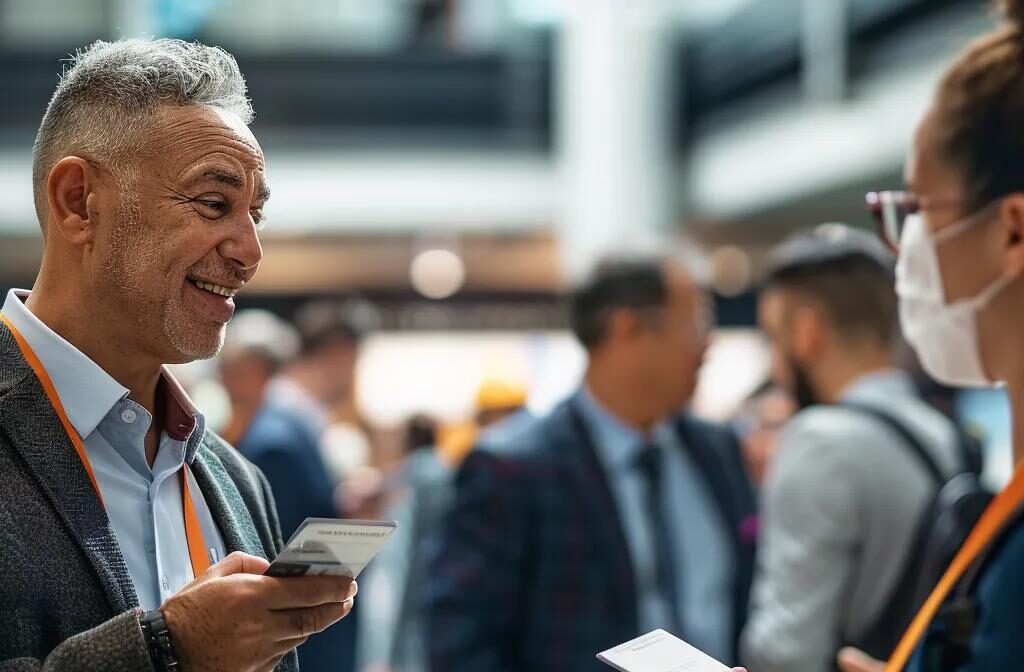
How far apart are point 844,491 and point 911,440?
8.7 inches

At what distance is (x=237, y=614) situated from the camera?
137 centimetres

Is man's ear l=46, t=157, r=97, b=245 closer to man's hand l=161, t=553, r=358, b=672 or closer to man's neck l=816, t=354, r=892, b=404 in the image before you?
man's hand l=161, t=553, r=358, b=672

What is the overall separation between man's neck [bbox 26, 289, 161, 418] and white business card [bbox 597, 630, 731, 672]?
67 cm

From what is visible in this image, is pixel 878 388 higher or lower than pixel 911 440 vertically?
higher

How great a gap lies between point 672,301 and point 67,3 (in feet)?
43.0

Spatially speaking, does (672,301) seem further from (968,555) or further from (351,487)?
(351,487)

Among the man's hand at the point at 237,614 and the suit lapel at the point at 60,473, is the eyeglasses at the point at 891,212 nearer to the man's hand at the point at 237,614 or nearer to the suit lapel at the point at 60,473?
the man's hand at the point at 237,614

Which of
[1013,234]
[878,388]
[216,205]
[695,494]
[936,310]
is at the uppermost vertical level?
[216,205]

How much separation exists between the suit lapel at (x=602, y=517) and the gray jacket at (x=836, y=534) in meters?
0.36

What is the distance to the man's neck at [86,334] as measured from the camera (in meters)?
1.59

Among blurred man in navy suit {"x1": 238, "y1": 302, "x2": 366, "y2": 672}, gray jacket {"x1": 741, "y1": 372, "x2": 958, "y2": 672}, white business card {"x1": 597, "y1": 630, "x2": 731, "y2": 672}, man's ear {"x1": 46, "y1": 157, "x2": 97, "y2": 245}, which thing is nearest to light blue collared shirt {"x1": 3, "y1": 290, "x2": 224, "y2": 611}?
man's ear {"x1": 46, "y1": 157, "x2": 97, "y2": 245}

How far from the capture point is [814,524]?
302 cm

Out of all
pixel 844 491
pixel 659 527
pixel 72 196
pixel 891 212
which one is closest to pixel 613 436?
pixel 659 527

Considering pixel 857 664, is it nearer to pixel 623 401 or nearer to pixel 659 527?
pixel 659 527
